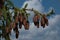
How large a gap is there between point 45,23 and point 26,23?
500 mm

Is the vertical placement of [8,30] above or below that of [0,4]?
below

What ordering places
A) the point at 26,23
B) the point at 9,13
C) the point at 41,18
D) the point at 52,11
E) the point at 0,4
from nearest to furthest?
1. the point at 0,4
2. the point at 26,23
3. the point at 41,18
4. the point at 52,11
5. the point at 9,13

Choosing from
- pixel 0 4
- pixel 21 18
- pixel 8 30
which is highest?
pixel 0 4

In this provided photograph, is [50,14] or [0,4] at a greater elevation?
[0,4]

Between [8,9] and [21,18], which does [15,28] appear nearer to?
[21,18]

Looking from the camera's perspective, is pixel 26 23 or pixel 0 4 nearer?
pixel 0 4

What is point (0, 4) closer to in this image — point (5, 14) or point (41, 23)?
point (41, 23)

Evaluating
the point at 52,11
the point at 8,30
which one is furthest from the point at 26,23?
the point at 52,11

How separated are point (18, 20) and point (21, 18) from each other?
8cm

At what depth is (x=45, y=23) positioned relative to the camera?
14.0 ft

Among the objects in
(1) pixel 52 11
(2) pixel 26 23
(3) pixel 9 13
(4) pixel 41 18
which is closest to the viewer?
(2) pixel 26 23

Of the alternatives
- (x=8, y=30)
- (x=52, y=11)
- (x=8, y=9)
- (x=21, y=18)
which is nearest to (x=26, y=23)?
(x=21, y=18)

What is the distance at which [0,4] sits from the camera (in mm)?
3785

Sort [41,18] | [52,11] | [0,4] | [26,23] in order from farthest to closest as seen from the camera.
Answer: [52,11] < [41,18] < [26,23] < [0,4]
